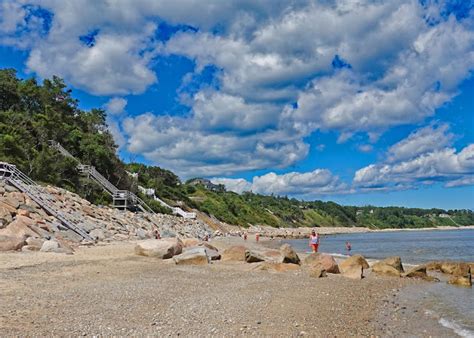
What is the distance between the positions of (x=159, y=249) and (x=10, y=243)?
22.4 ft

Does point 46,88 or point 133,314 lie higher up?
point 46,88

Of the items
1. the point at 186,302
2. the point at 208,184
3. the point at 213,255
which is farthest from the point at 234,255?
the point at 208,184

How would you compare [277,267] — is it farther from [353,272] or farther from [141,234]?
[141,234]

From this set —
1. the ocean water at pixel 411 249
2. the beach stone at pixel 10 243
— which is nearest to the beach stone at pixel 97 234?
the beach stone at pixel 10 243

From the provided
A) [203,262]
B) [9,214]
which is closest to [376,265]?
[203,262]

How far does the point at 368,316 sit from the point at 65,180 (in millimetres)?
38012

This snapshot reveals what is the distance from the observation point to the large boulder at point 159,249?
21.8m

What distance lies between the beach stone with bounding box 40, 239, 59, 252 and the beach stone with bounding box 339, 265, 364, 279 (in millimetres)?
13286

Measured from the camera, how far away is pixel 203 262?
20.7 meters

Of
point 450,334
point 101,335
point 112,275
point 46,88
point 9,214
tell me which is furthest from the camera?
point 46,88

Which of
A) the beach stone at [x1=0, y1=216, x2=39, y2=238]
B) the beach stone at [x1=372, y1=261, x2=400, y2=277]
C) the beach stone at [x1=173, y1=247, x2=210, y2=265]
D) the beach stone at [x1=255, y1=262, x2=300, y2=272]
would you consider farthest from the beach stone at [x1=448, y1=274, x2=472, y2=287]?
the beach stone at [x1=0, y1=216, x2=39, y2=238]

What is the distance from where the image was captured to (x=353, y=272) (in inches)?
741

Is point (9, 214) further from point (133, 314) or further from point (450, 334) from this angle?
point (450, 334)

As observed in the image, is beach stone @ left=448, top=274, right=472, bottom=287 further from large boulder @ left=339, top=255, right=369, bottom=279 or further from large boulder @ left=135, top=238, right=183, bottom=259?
large boulder @ left=135, top=238, right=183, bottom=259
